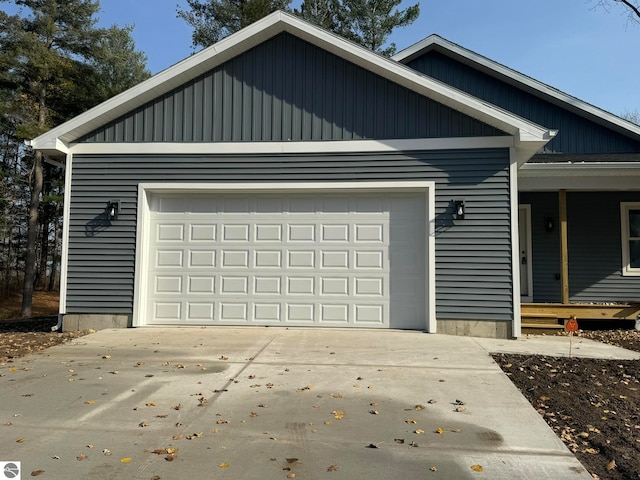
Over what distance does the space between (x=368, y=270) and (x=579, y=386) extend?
372 centimetres

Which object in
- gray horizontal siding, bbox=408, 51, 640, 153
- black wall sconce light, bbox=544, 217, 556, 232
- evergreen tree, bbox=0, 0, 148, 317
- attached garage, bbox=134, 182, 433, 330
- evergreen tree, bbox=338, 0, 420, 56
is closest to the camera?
attached garage, bbox=134, 182, 433, 330

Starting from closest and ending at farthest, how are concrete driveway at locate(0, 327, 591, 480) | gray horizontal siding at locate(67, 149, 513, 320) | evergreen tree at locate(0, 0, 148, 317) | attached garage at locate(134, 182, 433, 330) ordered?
concrete driveway at locate(0, 327, 591, 480) → gray horizontal siding at locate(67, 149, 513, 320) → attached garage at locate(134, 182, 433, 330) → evergreen tree at locate(0, 0, 148, 317)

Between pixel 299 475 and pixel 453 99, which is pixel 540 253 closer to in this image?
pixel 453 99

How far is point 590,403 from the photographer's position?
4.49 metres

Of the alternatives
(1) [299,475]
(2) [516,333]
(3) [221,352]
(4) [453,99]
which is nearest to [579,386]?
(2) [516,333]

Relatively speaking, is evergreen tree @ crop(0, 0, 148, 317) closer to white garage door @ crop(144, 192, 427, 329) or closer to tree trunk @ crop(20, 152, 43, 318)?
tree trunk @ crop(20, 152, 43, 318)

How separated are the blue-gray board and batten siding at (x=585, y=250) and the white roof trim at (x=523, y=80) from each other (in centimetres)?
149

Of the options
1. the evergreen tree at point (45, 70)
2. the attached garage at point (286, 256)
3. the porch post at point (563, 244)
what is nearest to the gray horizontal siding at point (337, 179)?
the attached garage at point (286, 256)

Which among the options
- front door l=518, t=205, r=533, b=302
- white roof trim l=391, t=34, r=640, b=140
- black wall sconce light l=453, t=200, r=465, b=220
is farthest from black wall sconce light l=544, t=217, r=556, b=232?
black wall sconce light l=453, t=200, r=465, b=220

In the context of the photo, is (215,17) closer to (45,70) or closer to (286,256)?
(45,70)

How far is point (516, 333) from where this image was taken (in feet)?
24.7

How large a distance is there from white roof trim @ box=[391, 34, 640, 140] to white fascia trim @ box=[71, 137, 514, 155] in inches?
159

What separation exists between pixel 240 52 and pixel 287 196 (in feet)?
8.66

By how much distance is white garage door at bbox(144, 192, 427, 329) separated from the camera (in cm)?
800
